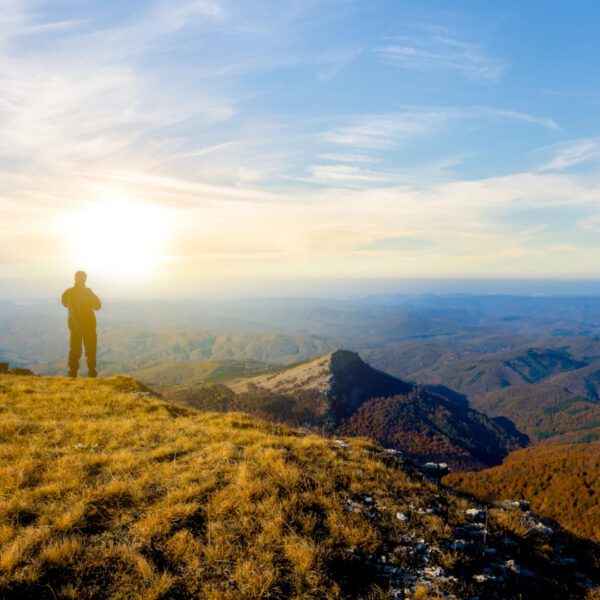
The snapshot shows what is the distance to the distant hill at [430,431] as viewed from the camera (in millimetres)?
138000

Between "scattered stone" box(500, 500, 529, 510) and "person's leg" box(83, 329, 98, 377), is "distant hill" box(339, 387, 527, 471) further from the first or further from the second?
"scattered stone" box(500, 500, 529, 510)

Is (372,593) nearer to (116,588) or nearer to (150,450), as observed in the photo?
(116,588)

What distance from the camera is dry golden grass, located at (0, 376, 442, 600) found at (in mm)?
5375

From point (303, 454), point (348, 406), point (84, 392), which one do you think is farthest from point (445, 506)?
point (348, 406)

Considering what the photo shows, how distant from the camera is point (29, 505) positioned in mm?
7023

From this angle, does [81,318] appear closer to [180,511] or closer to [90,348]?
[90,348]

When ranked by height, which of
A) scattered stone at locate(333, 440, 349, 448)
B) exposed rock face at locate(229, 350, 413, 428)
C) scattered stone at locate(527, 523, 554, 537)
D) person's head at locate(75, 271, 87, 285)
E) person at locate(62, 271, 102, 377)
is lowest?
exposed rock face at locate(229, 350, 413, 428)

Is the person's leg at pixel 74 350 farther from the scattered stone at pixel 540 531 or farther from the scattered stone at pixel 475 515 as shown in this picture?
the scattered stone at pixel 540 531

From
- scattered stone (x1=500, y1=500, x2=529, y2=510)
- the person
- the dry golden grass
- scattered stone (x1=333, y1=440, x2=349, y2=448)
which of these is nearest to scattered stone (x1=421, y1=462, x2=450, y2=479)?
scattered stone (x1=500, y1=500, x2=529, y2=510)

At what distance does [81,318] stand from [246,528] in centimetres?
2022

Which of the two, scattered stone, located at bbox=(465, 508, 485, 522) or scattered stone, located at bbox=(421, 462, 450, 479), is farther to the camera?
scattered stone, located at bbox=(421, 462, 450, 479)

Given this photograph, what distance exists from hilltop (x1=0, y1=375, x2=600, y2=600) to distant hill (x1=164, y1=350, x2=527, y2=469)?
103m

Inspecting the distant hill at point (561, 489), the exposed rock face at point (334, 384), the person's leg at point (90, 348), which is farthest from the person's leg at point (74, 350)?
the exposed rock face at point (334, 384)

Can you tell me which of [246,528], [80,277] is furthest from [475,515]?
[80,277]
